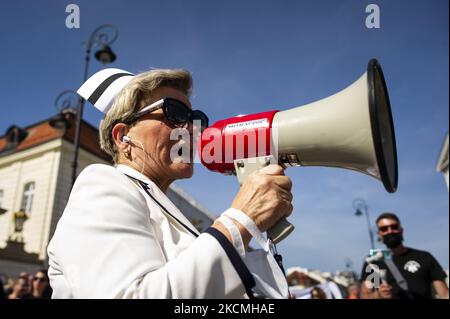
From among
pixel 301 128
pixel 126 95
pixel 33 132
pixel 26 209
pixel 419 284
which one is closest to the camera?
pixel 301 128

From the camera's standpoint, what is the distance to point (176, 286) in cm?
95

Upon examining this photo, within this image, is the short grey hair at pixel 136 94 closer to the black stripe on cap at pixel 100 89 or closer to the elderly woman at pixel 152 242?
the black stripe on cap at pixel 100 89

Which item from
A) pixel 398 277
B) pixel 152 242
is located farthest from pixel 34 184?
pixel 152 242

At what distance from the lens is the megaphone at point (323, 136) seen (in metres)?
1.30

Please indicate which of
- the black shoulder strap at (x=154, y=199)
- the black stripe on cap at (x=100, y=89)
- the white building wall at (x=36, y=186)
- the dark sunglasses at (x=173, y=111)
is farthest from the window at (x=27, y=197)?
the black shoulder strap at (x=154, y=199)

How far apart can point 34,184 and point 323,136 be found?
17.3 metres

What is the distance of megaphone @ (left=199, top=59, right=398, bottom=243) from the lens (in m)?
1.30

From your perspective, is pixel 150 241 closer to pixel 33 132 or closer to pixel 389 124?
pixel 389 124

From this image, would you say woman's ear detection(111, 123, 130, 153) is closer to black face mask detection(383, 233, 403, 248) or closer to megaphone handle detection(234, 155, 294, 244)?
megaphone handle detection(234, 155, 294, 244)

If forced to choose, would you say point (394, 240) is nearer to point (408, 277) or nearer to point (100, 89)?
point (408, 277)

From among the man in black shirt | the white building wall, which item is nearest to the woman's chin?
the man in black shirt

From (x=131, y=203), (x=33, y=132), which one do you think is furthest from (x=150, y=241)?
(x=33, y=132)

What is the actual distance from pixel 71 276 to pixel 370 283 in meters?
3.18

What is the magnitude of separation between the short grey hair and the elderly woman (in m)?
0.24
